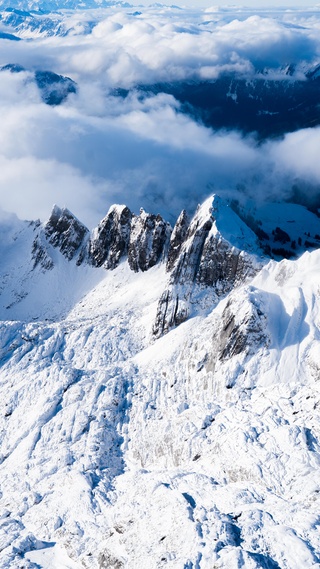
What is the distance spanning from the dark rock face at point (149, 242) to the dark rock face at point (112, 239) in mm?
8980

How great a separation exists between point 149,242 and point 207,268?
35696 millimetres

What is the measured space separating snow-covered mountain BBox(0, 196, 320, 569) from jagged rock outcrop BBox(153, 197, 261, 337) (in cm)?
39

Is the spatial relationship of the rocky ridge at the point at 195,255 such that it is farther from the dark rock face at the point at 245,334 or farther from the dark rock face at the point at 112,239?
the dark rock face at the point at 245,334

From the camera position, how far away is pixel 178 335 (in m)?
131

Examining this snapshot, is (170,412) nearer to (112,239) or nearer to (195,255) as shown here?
(195,255)

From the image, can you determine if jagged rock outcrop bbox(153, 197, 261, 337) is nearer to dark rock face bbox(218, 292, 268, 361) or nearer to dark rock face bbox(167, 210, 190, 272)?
dark rock face bbox(167, 210, 190, 272)

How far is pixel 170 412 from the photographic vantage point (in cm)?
10944

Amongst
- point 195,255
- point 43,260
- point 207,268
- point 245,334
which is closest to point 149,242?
point 195,255

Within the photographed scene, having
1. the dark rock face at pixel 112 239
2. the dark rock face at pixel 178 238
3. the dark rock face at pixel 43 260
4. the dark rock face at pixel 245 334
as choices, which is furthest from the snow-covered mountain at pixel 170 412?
the dark rock face at pixel 43 260

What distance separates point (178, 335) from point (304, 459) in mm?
53448

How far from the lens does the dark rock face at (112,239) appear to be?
183m

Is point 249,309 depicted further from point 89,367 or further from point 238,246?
point 89,367

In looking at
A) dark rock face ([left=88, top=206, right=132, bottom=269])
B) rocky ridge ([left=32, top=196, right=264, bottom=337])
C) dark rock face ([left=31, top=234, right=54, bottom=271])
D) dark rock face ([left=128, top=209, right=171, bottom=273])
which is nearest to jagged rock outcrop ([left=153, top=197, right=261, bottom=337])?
rocky ridge ([left=32, top=196, right=264, bottom=337])

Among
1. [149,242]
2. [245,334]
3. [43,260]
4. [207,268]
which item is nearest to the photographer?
[245,334]
